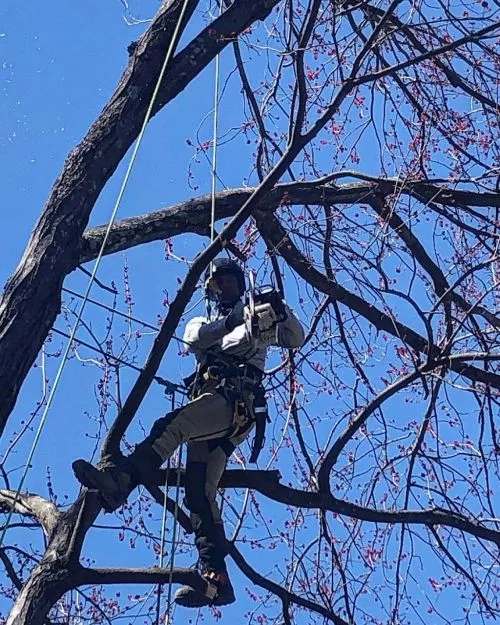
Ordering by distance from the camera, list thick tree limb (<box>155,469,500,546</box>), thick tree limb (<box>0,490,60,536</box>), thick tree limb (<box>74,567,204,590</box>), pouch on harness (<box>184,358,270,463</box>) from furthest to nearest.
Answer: pouch on harness (<box>184,358,270,463</box>), thick tree limb (<box>155,469,500,546</box>), thick tree limb (<box>0,490,60,536</box>), thick tree limb (<box>74,567,204,590</box>)

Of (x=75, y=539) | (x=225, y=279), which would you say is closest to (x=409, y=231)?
(x=225, y=279)

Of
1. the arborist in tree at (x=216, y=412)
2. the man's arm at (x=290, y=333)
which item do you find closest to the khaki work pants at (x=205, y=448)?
the arborist in tree at (x=216, y=412)

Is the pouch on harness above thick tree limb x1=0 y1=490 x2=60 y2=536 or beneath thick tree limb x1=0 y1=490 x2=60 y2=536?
above

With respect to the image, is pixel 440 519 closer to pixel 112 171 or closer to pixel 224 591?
pixel 224 591

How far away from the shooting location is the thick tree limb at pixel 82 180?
3309mm

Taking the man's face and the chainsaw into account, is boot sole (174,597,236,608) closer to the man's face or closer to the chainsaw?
the chainsaw

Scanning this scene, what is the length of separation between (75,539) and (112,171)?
1.33m

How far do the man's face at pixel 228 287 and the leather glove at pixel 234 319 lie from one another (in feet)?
0.99

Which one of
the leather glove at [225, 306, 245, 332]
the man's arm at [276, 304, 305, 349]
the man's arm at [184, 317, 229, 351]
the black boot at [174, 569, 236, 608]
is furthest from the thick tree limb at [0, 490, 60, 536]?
the man's arm at [276, 304, 305, 349]

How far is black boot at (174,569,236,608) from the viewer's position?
396 cm

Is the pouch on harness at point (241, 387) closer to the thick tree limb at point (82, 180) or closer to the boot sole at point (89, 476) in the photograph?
the boot sole at point (89, 476)

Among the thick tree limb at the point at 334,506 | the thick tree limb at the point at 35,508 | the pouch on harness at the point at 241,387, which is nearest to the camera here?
the thick tree limb at the point at 35,508

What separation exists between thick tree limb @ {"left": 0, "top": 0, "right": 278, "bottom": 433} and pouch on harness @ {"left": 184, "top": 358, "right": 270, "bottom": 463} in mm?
1012

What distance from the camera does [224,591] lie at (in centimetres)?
400
